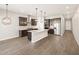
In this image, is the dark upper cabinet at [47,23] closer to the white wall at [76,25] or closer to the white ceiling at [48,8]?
the white ceiling at [48,8]

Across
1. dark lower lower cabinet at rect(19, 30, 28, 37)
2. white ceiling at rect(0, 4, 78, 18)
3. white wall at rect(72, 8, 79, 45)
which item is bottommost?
dark lower lower cabinet at rect(19, 30, 28, 37)

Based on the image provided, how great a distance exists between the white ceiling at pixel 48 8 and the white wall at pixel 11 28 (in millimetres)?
182

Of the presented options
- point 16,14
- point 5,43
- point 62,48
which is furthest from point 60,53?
point 16,14

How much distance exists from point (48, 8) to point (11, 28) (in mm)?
1195

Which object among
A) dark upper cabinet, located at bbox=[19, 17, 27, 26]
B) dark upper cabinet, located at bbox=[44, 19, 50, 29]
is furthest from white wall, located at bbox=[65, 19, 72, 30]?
dark upper cabinet, located at bbox=[19, 17, 27, 26]

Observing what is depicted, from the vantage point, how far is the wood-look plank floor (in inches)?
104

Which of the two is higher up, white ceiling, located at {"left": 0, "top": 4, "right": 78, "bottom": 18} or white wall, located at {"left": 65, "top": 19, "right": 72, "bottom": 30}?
white ceiling, located at {"left": 0, "top": 4, "right": 78, "bottom": 18}

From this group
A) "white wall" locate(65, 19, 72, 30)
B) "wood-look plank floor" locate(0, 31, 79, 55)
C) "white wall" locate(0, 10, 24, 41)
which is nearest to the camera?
"wood-look plank floor" locate(0, 31, 79, 55)

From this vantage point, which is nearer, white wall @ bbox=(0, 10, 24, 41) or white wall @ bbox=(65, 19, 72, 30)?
white wall @ bbox=(0, 10, 24, 41)

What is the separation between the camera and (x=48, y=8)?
284 cm

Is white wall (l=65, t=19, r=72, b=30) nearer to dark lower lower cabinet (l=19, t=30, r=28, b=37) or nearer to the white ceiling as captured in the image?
the white ceiling

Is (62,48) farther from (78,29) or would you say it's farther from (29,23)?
(29,23)

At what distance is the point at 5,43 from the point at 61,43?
1.49m

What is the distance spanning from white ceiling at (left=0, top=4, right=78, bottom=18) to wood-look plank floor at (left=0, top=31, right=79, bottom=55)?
1.93ft
